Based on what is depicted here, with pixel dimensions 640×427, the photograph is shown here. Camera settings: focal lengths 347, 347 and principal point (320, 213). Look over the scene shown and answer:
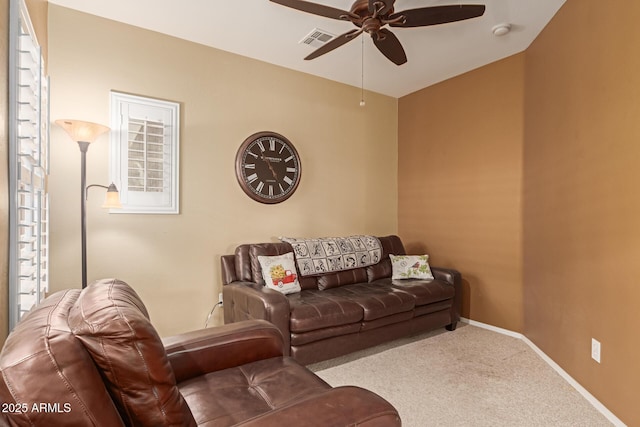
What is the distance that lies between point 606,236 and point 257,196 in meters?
2.87

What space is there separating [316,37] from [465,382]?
3109 millimetres

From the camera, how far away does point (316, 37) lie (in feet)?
10.4

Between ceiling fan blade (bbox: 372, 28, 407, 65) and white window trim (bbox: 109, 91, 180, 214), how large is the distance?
6.23 ft

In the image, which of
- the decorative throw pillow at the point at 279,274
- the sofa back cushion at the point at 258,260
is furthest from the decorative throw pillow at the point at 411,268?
the decorative throw pillow at the point at 279,274

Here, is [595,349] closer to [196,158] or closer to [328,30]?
[328,30]

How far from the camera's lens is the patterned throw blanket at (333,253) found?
3.43m

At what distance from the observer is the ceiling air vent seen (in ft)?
10.0

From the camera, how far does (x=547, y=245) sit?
295 cm

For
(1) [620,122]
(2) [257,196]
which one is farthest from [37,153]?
(1) [620,122]

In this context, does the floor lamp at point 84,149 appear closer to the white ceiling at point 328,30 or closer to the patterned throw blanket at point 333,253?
the white ceiling at point 328,30

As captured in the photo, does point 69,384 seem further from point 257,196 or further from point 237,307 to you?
point 257,196

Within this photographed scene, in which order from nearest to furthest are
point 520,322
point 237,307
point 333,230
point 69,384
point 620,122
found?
point 69,384, point 620,122, point 237,307, point 520,322, point 333,230

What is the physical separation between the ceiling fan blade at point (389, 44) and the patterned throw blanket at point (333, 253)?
1.86 meters

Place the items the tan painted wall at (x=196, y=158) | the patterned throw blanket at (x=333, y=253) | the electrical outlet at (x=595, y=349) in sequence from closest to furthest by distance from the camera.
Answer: the electrical outlet at (x=595, y=349)
the tan painted wall at (x=196, y=158)
the patterned throw blanket at (x=333, y=253)
